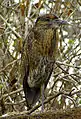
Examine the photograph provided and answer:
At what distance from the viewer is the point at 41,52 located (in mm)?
4379

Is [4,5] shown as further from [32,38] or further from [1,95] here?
[1,95]

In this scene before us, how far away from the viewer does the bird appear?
4.38 metres

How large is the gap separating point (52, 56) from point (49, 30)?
1.06ft

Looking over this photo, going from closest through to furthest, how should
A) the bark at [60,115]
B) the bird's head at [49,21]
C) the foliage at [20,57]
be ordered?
the bark at [60,115] < the bird's head at [49,21] < the foliage at [20,57]

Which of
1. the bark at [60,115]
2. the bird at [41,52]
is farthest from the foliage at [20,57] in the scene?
the bark at [60,115]

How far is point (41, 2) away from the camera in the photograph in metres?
4.93

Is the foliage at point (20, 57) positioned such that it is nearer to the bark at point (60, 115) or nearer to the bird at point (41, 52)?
the bird at point (41, 52)

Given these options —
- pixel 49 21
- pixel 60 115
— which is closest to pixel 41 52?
pixel 49 21

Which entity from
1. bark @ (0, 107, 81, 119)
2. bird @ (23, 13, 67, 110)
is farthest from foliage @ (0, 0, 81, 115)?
bark @ (0, 107, 81, 119)

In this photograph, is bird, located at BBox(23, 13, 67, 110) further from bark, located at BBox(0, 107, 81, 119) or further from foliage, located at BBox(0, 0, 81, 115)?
bark, located at BBox(0, 107, 81, 119)

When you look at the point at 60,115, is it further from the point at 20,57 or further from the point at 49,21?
the point at 20,57

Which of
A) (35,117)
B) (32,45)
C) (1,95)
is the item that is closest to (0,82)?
(1,95)

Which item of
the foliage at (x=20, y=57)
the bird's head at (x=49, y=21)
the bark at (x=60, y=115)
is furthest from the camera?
the foliage at (x=20, y=57)

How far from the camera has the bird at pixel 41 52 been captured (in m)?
4.38
